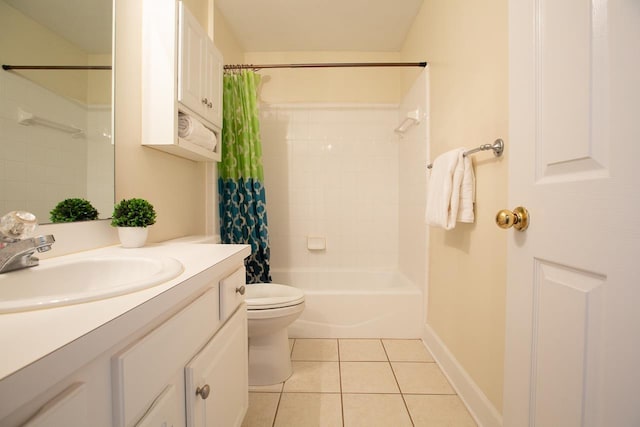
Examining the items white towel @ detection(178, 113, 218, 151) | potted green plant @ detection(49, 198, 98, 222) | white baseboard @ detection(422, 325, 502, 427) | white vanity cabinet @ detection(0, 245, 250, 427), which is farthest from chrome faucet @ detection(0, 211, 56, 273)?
white baseboard @ detection(422, 325, 502, 427)

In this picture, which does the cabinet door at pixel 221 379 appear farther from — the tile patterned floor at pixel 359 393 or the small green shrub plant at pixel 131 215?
the small green shrub plant at pixel 131 215

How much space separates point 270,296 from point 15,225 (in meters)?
1.23

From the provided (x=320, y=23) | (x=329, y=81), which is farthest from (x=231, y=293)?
(x=329, y=81)

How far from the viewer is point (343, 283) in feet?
8.87

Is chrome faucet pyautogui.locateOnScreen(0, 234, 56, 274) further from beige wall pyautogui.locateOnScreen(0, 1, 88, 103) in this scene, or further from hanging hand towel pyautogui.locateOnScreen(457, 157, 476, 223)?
hanging hand towel pyautogui.locateOnScreen(457, 157, 476, 223)

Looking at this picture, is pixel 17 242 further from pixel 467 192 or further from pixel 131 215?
pixel 467 192

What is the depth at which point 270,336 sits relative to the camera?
5.05ft

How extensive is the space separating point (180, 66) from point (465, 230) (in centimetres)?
163

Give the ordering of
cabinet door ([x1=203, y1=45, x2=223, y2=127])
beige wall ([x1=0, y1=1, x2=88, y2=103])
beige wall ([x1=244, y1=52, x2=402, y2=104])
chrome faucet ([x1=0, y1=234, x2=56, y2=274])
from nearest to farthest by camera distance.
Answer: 1. chrome faucet ([x1=0, y1=234, x2=56, y2=274])
2. beige wall ([x1=0, y1=1, x2=88, y2=103])
3. cabinet door ([x1=203, y1=45, x2=223, y2=127])
4. beige wall ([x1=244, y1=52, x2=402, y2=104])

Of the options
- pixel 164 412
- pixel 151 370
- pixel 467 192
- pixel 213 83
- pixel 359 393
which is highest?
pixel 213 83

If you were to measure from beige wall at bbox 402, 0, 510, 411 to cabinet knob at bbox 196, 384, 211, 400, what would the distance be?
1.07m

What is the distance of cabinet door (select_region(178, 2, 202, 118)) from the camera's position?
1.30 m

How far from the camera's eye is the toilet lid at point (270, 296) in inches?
56.6

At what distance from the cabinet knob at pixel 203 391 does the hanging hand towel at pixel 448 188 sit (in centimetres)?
120
